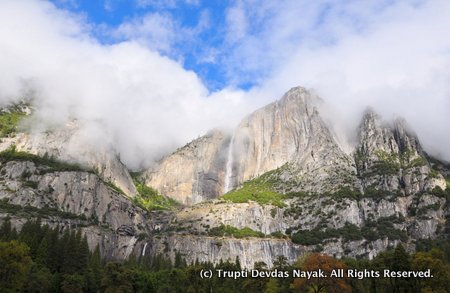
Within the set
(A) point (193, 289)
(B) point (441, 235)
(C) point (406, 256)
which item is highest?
(B) point (441, 235)

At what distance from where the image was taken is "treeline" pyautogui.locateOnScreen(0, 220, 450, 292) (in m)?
87.4

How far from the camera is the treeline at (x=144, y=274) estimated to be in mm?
87375

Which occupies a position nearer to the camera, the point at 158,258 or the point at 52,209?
the point at 158,258

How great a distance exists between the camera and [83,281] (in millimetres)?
A: 116688

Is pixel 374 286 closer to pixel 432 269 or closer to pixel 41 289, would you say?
pixel 432 269

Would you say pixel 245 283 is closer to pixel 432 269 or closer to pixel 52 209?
pixel 432 269

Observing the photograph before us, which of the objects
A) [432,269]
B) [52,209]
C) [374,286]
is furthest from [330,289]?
[52,209]

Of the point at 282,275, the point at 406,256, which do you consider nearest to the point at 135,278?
the point at 282,275

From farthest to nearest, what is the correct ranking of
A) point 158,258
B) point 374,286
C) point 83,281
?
point 158,258 → point 83,281 → point 374,286

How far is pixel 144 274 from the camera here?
13575 centimetres

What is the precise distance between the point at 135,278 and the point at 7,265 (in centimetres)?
4698

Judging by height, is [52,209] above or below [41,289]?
above

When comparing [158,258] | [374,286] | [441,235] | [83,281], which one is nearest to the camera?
[374,286]

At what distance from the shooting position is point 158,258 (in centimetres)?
17775
